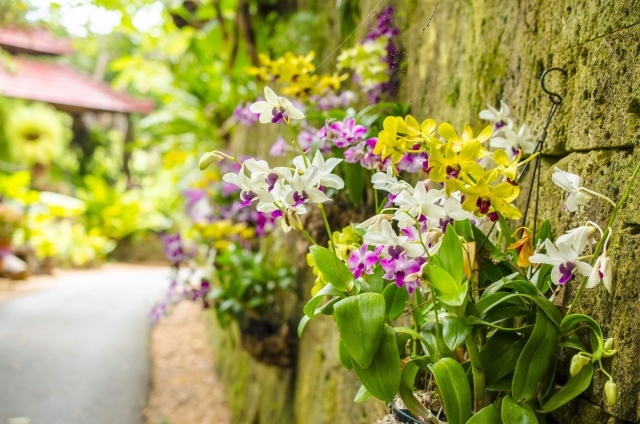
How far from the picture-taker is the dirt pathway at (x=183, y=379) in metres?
2.97

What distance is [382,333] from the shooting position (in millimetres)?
842

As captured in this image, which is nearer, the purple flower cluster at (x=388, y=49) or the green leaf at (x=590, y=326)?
the green leaf at (x=590, y=326)

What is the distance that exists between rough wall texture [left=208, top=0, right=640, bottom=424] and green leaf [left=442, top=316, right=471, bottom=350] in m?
0.22

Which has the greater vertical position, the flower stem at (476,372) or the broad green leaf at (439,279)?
the broad green leaf at (439,279)

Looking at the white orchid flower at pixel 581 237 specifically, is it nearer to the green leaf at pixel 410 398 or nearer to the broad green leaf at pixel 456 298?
the broad green leaf at pixel 456 298

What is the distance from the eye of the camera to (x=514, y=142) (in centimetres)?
99

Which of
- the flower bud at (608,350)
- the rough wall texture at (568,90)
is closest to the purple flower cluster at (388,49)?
the rough wall texture at (568,90)

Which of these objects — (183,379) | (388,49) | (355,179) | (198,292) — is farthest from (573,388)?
(183,379)

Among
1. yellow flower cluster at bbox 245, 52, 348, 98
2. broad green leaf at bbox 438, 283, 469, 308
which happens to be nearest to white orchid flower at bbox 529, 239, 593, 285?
broad green leaf at bbox 438, 283, 469, 308

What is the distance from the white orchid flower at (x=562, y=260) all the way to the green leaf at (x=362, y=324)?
234 mm

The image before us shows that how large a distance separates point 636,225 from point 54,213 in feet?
22.8

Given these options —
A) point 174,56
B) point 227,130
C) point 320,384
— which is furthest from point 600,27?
point 174,56

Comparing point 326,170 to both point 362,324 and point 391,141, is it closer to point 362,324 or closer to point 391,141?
point 391,141

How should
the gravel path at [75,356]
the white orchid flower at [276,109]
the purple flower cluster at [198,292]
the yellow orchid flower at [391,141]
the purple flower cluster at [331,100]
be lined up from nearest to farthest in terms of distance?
the yellow orchid flower at [391,141], the white orchid flower at [276,109], the purple flower cluster at [331,100], the purple flower cluster at [198,292], the gravel path at [75,356]
